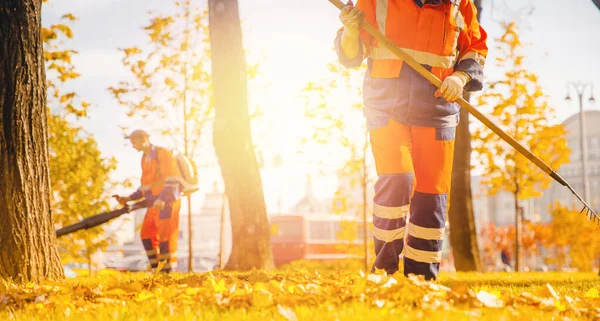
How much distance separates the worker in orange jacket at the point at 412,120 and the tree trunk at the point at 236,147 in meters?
3.99

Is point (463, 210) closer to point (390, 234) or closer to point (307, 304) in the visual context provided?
point (390, 234)

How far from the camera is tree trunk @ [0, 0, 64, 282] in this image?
414cm

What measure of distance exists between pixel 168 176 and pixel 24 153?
4282 mm

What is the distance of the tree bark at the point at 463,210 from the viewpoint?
10227mm

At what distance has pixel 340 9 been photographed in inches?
165

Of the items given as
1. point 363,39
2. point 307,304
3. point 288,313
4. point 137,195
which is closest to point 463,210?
point 137,195

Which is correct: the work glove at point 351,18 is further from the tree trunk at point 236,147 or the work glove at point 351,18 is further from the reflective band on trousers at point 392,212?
the tree trunk at point 236,147

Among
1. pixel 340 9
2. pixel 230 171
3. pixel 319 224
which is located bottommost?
pixel 319 224

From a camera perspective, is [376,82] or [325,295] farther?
[376,82]

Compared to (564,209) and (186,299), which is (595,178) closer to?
(564,209)

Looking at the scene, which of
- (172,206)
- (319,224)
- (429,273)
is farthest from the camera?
(319,224)

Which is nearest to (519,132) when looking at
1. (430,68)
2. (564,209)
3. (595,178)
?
(430,68)

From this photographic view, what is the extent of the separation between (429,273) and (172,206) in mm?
5215

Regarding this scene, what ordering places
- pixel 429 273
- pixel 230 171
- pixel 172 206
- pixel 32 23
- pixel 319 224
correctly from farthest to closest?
pixel 319 224, pixel 172 206, pixel 230 171, pixel 32 23, pixel 429 273
